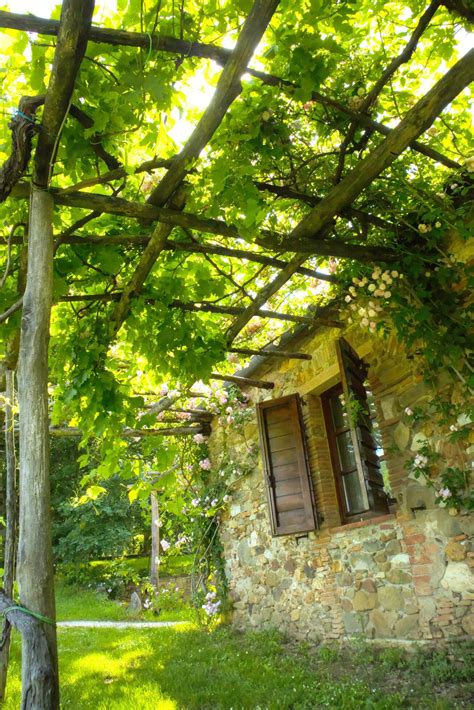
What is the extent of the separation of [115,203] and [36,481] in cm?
159

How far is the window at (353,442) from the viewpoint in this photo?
4445 mm

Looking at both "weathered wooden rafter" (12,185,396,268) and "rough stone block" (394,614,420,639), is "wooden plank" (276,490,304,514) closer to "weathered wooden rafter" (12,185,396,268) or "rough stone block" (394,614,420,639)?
"rough stone block" (394,614,420,639)

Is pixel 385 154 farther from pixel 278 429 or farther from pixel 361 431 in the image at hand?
pixel 278 429

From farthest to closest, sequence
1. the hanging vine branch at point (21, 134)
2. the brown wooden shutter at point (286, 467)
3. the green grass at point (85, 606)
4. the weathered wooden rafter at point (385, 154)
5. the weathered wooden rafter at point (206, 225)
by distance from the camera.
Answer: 1. the green grass at point (85, 606)
2. the brown wooden shutter at point (286, 467)
3. the weathered wooden rafter at point (206, 225)
4. the weathered wooden rafter at point (385, 154)
5. the hanging vine branch at point (21, 134)

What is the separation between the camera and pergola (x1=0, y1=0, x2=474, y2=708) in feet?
6.09

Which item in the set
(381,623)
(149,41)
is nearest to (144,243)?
(149,41)

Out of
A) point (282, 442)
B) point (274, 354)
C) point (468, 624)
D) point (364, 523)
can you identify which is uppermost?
point (274, 354)

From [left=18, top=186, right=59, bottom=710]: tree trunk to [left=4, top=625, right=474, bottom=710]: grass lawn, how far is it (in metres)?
2.63

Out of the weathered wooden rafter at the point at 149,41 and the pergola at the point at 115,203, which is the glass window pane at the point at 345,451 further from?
the weathered wooden rafter at the point at 149,41

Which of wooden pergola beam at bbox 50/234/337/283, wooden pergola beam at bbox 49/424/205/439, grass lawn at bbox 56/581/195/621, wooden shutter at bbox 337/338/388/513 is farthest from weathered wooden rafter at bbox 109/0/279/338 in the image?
grass lawn at bbox 56/581/195/621

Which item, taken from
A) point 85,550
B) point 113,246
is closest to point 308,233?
point 113,246

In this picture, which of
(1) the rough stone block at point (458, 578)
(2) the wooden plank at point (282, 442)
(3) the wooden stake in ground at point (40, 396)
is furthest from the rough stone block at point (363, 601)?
(3) the wooden stake in ground at point (40, 396)

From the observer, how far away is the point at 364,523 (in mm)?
5020

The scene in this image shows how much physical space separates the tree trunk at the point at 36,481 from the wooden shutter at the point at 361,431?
2.91m
